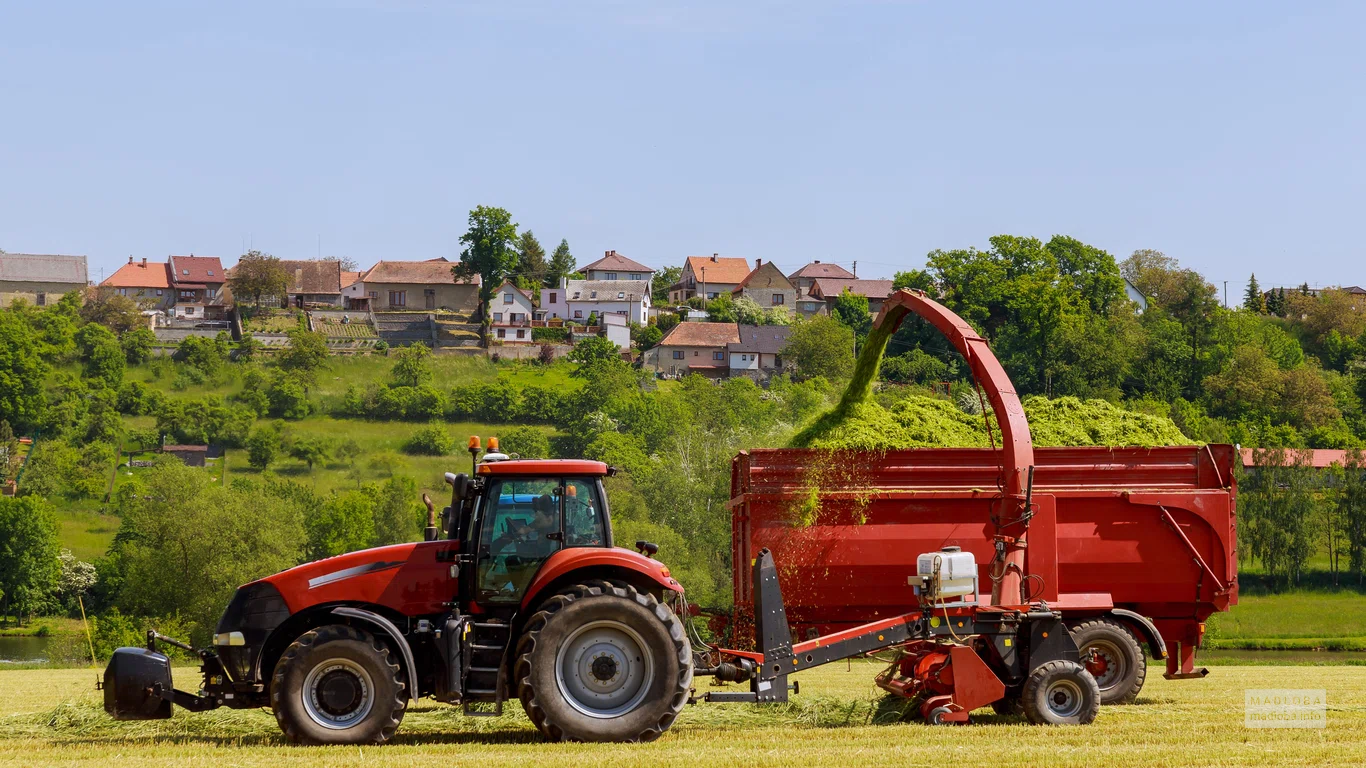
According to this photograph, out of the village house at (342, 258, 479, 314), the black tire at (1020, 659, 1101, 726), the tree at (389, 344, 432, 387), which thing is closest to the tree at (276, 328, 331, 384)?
the tree at (389, 344, 432, 387)

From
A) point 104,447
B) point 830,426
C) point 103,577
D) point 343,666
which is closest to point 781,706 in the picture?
point 830,426

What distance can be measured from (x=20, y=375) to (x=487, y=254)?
129 feet

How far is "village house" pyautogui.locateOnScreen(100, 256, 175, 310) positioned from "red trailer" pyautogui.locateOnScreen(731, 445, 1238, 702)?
12012 centimetres

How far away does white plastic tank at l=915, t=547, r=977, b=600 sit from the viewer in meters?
12.1

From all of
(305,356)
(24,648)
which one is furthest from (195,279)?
(24,648)

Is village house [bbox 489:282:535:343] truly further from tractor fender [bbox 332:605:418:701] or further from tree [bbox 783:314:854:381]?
tractor fender [bbox 332:605:418:701]

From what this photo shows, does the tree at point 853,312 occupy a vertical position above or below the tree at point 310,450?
above

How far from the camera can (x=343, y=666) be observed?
11000 millimetres

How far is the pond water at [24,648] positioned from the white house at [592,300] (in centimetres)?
6816

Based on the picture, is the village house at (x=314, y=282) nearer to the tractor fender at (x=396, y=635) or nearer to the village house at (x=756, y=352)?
the village house at (x=756, y=352)

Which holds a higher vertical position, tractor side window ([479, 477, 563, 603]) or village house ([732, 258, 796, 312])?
village house ([732, 258, 796, 312])

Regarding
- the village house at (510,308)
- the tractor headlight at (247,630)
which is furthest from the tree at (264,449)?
the tractor headlight at (247,630)

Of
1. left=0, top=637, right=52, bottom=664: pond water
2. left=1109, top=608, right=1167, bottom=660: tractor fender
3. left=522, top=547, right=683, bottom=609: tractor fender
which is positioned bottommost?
left=0, top=637, right=52, bottom=664: pond water

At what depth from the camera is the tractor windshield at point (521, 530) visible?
11.4 meters
